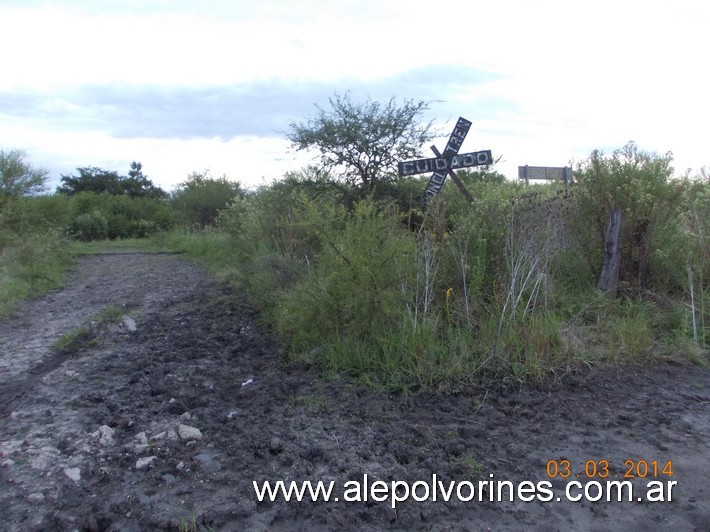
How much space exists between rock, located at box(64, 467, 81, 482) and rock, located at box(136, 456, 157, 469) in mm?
320

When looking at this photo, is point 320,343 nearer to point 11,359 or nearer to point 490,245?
point 490,245

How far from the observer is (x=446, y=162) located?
9.58 meters

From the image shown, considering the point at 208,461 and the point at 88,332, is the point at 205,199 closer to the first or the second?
the point at 88,332

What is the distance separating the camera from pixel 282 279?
28.7 ft

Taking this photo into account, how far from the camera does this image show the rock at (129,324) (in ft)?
24.5

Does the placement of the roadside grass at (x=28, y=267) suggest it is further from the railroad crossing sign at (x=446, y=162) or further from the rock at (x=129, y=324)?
the railroad crossing sign at (x=446, y=162)

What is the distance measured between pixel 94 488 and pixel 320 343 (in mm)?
2778

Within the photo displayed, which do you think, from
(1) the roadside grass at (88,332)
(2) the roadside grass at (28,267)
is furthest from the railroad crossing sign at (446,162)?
(2) the roadside grass at (28,267)

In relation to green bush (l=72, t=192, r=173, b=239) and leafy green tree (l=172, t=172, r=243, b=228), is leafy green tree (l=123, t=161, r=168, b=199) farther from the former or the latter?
leafy green tree (l=172, t=172, r=243, b=228)

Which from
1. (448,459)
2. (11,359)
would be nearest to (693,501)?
(448,459)

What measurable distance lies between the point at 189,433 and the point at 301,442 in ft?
2.50

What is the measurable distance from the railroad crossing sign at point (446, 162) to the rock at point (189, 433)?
5.98 meters

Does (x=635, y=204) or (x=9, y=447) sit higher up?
(x=635, y=204)

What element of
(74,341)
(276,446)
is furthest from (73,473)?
(74,341)
